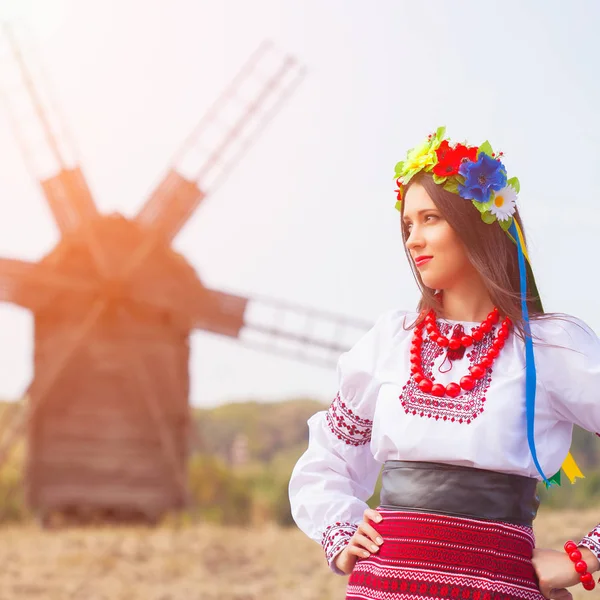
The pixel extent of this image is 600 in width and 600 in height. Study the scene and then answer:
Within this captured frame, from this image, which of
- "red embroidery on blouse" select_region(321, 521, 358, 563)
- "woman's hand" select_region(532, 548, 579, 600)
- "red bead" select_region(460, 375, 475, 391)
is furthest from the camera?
"red embroidery on blouse" select_region(321, 521, 358, 563)

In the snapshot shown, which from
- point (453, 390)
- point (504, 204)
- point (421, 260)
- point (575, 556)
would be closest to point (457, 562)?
point (575, 556)

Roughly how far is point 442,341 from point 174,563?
25.3 ft

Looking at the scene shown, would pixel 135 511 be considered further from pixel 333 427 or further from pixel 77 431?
pixel 333 427

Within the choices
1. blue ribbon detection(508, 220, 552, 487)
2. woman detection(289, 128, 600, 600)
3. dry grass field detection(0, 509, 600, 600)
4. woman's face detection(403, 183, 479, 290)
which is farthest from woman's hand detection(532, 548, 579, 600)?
dry grass field detection(0, 509, 600, 600)

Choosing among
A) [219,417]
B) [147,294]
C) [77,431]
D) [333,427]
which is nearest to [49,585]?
[77,431]

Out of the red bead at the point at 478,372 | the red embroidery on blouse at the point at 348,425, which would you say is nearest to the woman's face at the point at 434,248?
the red bead at the point at 478,372

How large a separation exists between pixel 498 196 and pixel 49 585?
25.2ft

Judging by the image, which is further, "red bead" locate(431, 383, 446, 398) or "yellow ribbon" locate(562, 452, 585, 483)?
"yellow ribbon" locate(562, 452, 585, 483)

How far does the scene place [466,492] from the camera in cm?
210

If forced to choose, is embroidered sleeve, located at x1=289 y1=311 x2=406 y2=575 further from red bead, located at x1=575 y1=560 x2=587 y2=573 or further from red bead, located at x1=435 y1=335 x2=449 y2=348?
red bead, located at x1=575 y1=560 x2=587 y2=573

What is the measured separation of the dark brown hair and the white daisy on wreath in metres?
0.03

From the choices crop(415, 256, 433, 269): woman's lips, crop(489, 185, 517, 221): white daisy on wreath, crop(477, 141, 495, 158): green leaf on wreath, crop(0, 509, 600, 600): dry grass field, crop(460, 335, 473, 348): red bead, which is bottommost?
crop(0, 509, 600, 600): dry grass field

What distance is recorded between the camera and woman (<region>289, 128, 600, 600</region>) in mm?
2092

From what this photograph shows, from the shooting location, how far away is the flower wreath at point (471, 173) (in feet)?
7.39
